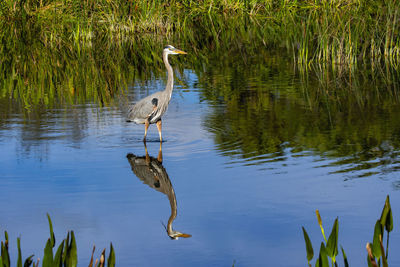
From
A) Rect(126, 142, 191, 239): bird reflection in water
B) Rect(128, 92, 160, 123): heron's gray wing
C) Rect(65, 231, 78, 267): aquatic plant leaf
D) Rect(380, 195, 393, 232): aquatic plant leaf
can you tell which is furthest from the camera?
Rect(128, 92, 160, 123): heron's gray wing

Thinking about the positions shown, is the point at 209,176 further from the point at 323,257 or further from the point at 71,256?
the point at 323,257

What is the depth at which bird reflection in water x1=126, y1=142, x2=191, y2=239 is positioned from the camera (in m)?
7.06

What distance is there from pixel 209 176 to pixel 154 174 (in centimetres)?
65

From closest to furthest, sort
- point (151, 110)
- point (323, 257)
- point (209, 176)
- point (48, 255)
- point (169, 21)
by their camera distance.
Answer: point (323, 257)
point (48, 255)
point (209, 176)
point (151, 110)
point (169, 21)

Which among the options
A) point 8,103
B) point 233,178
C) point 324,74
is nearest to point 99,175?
point 233,178

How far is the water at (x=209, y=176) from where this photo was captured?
579 centimetres

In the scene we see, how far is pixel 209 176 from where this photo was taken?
7.93 meters

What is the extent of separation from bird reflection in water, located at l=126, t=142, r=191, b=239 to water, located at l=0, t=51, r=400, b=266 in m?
0.03

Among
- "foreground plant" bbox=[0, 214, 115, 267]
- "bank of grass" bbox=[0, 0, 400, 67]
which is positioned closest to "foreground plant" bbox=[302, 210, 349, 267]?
"foreground plant" bbox=[0, 214, 115, 267]

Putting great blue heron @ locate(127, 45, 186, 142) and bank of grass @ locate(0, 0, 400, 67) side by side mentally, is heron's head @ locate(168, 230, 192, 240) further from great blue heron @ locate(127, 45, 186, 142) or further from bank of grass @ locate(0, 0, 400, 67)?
bank of grass @ locate(0, 0, 400, 67)

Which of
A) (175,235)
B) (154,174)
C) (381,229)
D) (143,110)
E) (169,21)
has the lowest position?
(175,235)

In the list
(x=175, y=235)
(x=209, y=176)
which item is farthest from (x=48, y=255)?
(x=209, y=176)

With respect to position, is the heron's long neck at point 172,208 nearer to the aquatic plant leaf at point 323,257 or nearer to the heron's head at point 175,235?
the heron's head at point 175,235

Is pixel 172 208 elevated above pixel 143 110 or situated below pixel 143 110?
below
